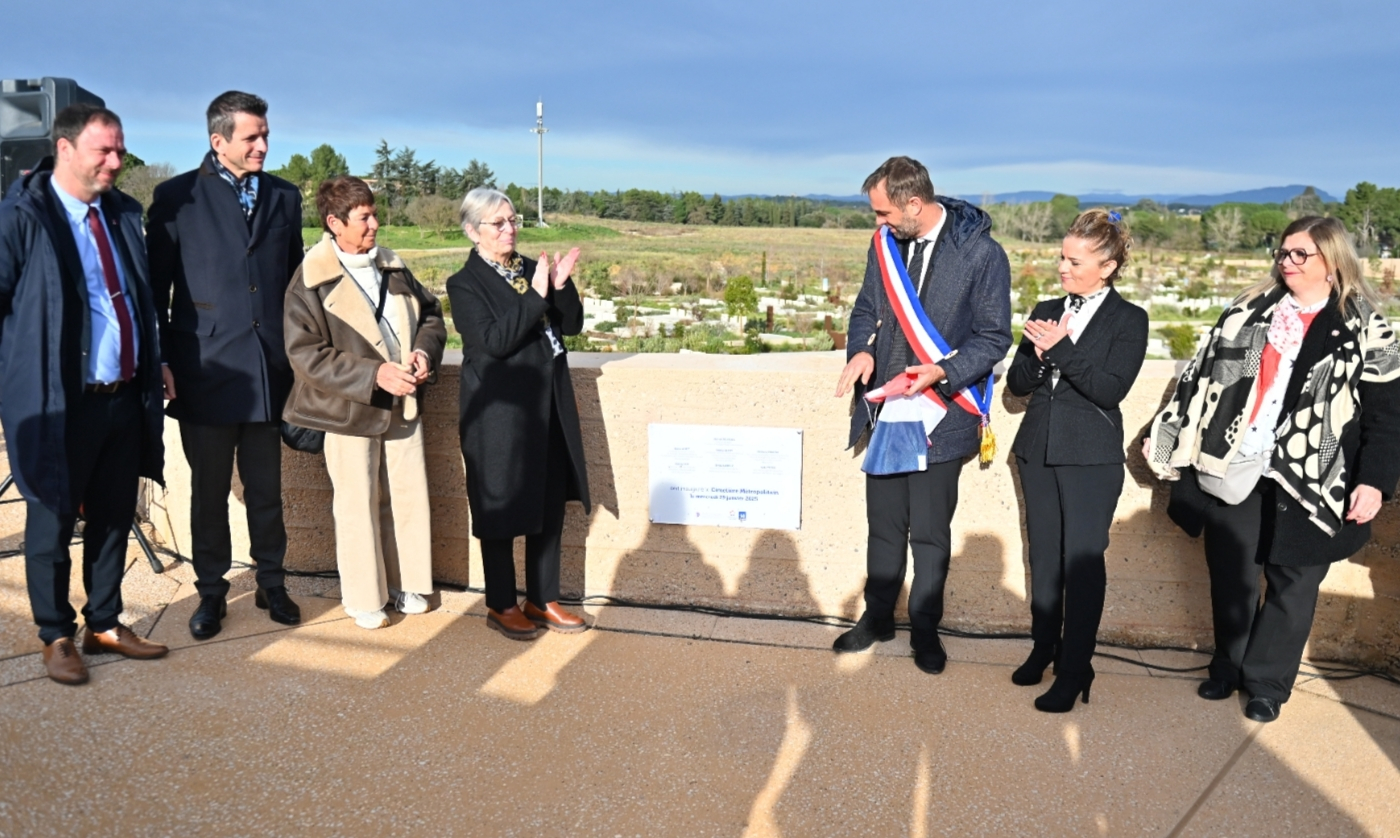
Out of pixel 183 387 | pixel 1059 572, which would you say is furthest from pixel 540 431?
pixel 1059 572

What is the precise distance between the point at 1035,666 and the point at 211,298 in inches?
135

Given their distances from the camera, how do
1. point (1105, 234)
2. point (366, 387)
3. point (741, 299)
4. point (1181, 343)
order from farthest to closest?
point (741, 299) → point (1181, 343) → point (366, 387) → point (1105, 234)

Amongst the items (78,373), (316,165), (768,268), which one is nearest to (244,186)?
(78,373)

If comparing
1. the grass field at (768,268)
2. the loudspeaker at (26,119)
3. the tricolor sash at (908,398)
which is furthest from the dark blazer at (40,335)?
the grass field at (768,268)

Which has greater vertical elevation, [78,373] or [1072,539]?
[78,373]

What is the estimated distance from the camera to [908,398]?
3.93 metres

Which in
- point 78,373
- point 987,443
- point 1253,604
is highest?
point 78,373

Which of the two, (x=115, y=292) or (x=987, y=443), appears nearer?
(x=115, y=292)

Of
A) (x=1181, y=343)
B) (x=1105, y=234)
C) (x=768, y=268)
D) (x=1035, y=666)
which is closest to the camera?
(x=1105, y=234)

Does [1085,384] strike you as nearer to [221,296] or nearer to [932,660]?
[932,660]

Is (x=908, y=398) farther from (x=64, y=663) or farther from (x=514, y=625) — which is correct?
(x=64, y=663)

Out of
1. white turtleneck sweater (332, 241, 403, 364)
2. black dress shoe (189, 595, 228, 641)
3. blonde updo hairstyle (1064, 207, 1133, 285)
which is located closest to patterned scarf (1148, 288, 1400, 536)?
blonde updo hairstyle (1064, 207, 1133, 285)

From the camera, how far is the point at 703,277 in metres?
37.9

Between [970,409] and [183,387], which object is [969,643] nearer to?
[970,409]
